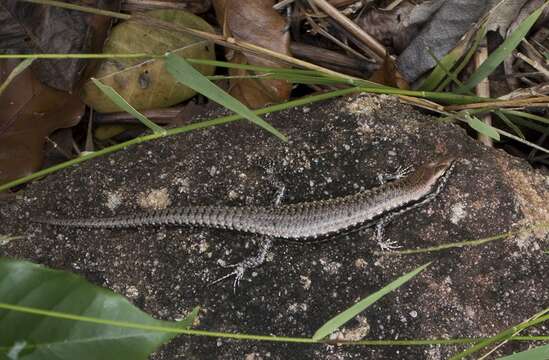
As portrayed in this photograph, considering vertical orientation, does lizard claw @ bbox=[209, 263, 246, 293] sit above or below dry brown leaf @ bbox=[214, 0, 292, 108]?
below

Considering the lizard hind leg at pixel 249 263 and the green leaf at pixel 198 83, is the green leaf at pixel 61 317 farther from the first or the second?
the lizard hind leg at pixel 249 263

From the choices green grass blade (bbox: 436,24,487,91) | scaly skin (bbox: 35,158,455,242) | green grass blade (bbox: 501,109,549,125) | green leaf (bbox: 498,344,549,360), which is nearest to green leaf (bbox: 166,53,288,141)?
scaly skin (bbox: 35,158,455,242)

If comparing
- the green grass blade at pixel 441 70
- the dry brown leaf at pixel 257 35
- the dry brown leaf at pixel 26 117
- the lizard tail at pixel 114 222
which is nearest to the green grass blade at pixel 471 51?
the green grass blade at pixel 441 70

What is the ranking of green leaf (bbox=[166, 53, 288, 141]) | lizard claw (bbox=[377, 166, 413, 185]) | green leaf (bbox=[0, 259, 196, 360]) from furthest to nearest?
1. lizard claw (bbox=[377, 166, 413, 185])
2. green leaf (bbox=[166, 53, 288, 141])
3. green leaf (bbox=[0, 259, 196, 360])

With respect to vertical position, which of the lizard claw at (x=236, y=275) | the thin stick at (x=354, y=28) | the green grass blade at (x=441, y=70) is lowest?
the lizard claw at (x=236, y=275)

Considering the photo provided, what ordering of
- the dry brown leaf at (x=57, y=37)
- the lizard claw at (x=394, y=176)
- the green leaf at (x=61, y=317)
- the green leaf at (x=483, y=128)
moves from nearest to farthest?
the green leaf at (x=61, y=317) < the green leaf at (x=483, y=128) < the lizard claw at (x=394, y=176) < the dry brown leaf at (x=57, y=37)

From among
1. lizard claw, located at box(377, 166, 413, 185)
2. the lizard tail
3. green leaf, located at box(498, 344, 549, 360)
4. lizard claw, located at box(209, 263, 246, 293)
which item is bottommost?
lizard claw, located at box(209, 263, 246, 293)

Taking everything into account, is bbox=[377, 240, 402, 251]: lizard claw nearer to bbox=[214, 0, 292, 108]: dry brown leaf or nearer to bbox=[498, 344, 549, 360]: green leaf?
bbox=[498, 344, 549, 360]: green leaf
